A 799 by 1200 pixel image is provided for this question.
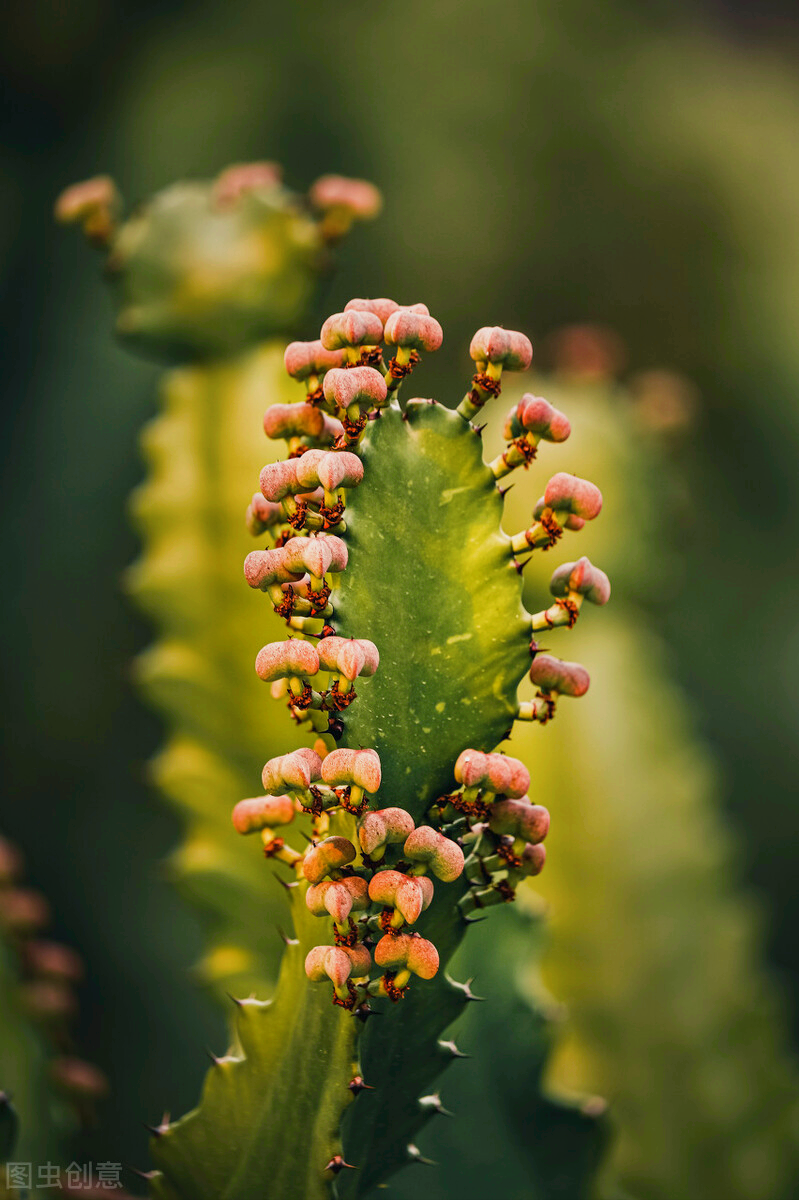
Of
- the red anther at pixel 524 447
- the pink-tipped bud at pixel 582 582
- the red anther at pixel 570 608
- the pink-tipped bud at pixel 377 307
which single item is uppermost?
the pink-tipped bud at pixel 377 307

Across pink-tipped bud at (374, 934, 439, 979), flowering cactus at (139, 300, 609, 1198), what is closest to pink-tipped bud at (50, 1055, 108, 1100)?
flowering cactus at (139, 300, 609, 1198)

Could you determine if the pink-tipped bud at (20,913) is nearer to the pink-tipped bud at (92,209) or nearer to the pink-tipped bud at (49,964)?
the pink-tipped bud at (49,964)

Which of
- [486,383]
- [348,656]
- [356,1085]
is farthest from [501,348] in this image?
[356,1085]

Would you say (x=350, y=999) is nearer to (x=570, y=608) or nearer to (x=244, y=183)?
(x=570, y=608)

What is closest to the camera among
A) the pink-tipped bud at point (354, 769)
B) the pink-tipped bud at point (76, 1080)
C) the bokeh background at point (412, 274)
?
the pink-tipped bud at point (354, 769)

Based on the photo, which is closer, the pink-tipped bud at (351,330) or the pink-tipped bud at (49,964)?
the pink-tipped bud at (351,330)

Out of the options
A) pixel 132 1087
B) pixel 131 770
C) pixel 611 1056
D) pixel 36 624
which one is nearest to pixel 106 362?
pixel 36 624

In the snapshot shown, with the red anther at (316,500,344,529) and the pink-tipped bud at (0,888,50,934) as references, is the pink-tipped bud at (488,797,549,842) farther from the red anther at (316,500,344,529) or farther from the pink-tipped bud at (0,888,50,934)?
the pink-tipped bud at (0,888,50,934)

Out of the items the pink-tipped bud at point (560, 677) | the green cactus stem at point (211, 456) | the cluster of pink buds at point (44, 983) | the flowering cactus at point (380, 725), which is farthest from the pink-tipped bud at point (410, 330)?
the cluster of pink buds at point (44, 983)
